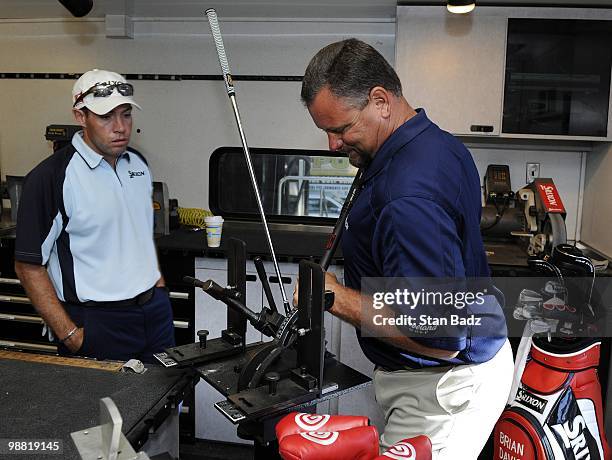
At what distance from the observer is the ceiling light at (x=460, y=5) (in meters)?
2.38

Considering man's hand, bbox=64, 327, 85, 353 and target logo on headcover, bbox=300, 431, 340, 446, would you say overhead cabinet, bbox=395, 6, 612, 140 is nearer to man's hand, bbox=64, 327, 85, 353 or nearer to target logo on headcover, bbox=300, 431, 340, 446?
man's hand, bbox=64, 327, 85, 353

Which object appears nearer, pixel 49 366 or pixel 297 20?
pixel 49 366

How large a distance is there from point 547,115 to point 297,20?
4.61 feet

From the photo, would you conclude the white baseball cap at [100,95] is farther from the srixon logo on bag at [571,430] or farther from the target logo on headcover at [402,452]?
the srixon logo on bag at [571,430]

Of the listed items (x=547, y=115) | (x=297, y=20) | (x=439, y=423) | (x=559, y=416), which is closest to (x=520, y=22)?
(x=547, y=115)

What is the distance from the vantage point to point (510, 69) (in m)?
2.63

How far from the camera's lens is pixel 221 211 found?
10.9ft

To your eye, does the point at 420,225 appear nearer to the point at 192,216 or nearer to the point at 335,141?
the point at 335,141

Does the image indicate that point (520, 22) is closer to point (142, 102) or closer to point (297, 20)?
point (297, 20)

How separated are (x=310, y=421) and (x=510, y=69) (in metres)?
2.28

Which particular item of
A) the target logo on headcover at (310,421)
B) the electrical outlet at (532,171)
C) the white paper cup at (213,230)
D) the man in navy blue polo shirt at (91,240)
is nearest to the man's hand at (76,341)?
the man in navy blue polo shirt at (91,240)

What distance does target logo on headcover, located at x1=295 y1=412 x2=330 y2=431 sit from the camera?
0.83 meters

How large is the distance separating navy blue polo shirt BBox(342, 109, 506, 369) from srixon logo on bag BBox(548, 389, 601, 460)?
86cm

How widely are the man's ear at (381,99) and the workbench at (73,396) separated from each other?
738 mm
